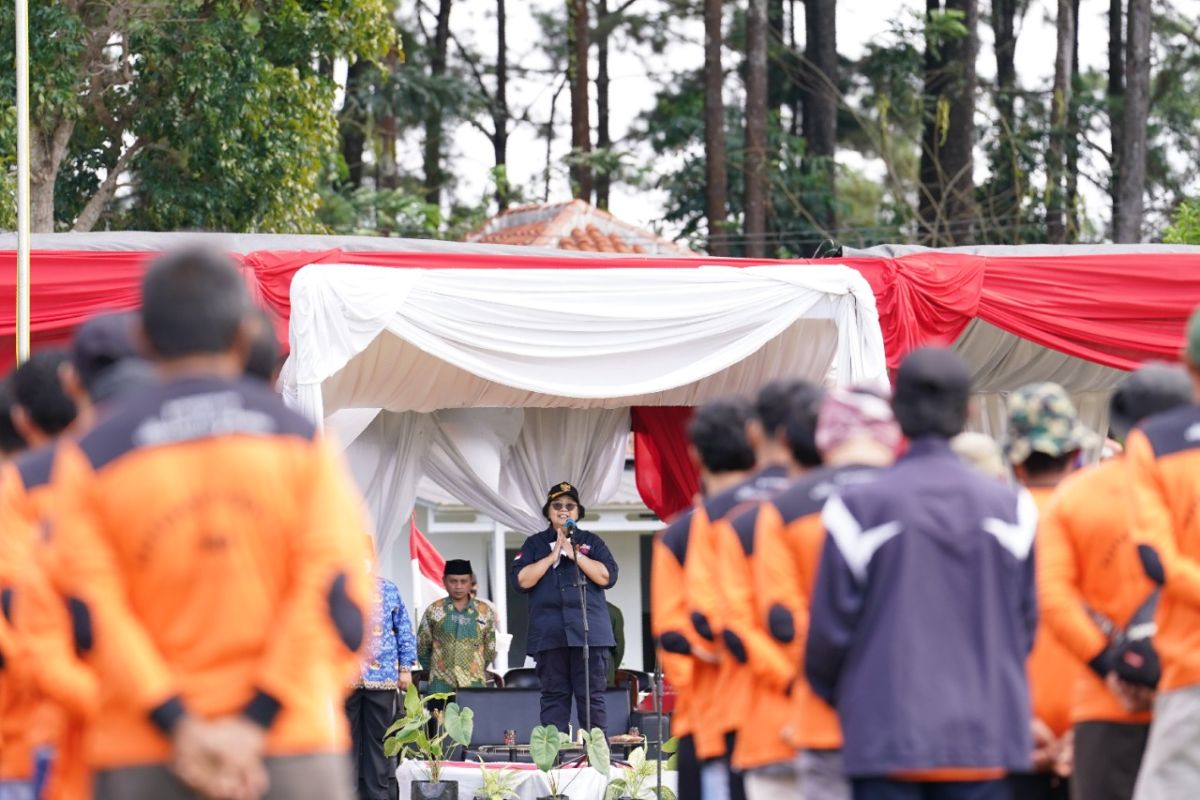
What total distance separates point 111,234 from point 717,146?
1439 centimetres

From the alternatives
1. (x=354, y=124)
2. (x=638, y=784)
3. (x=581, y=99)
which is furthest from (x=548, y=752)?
(x=581, y=99)

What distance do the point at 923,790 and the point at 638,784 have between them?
15.0 feet

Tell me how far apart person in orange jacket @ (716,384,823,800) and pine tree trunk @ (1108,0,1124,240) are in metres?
20.9

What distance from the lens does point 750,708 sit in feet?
16.1

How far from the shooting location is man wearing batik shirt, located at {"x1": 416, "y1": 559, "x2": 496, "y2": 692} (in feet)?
35.9

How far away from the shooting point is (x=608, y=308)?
9.43 m

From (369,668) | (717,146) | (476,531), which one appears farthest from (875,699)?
(717,146)

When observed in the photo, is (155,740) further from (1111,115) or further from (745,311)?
(1111,115)

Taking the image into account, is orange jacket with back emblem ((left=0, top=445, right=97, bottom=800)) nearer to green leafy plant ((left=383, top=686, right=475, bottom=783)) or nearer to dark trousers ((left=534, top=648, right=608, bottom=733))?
green leafy plant ((left=383, top=686, right=475, bottom=783))

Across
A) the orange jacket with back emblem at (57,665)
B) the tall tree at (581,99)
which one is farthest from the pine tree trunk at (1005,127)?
the orange jacket with back emblem at (57,665)

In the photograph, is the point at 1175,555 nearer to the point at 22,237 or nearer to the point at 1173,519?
the point at 1173,519

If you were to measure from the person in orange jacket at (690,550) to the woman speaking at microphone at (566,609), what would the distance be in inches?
178

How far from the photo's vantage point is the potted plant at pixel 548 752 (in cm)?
862

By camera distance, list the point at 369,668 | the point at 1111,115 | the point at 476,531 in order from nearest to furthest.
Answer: the point at 369,668
the point at 476,531
the point at 1111,115
